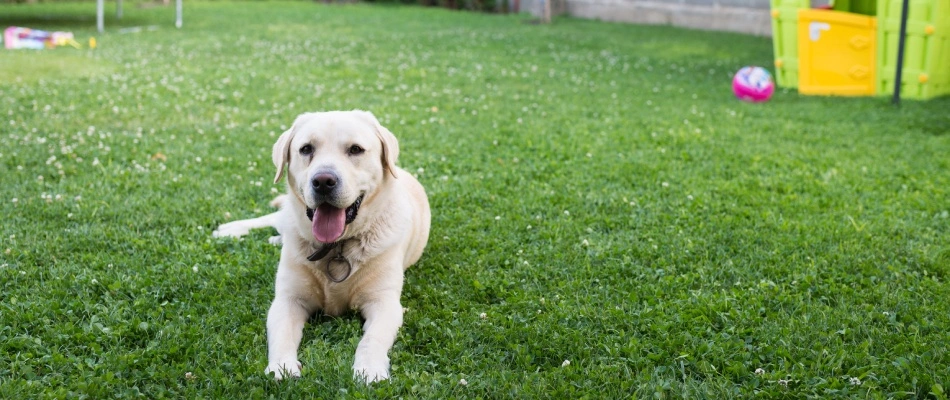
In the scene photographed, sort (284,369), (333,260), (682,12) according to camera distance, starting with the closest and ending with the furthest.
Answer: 1. (284,369)
2. (333,260)
3. (682,12)

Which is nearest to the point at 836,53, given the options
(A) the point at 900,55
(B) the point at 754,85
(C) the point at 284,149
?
(A) the point at 900,55

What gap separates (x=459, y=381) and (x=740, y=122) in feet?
20.3

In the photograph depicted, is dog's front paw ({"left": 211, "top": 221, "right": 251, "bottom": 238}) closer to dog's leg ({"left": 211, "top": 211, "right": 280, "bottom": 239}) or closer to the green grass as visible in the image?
dog's leg ({"left": 211, "top": 211, "right": 280, "bottom": 239})

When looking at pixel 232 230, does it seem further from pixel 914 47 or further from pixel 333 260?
pixel 914 47

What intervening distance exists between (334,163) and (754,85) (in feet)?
24.2

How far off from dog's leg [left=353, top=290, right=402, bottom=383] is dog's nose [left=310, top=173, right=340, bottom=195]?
A: 0.60m

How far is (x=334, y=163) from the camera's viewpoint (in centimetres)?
364

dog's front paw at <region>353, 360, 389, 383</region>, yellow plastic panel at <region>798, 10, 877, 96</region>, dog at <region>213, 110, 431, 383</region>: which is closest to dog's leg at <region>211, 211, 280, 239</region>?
dog at <region>213, 110, 431, 383</region>

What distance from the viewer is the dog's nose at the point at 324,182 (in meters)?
3.54

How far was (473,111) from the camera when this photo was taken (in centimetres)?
898

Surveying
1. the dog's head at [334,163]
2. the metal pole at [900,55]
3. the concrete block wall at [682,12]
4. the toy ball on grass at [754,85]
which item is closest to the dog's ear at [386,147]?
the dog's head at [334,163]

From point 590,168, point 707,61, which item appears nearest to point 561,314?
point 590,168

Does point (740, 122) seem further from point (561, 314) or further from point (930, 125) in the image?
point (561, 314)

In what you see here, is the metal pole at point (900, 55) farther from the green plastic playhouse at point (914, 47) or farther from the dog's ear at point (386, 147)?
the dog's ear at point (386, 147)
